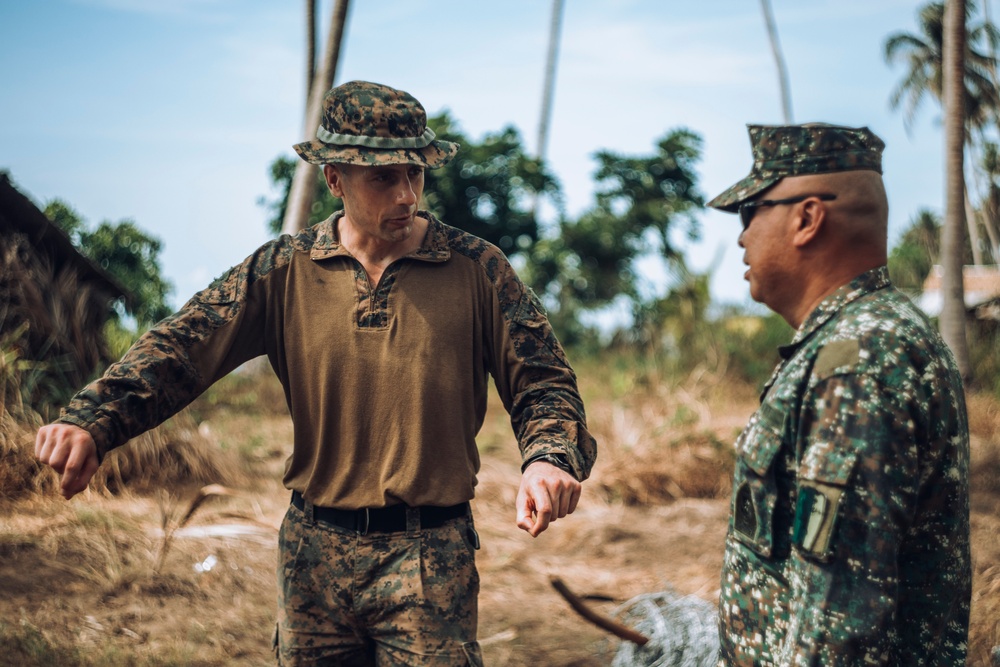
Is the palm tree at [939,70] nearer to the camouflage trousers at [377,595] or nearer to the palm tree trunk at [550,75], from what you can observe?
the palm tree trunk at [550,75]

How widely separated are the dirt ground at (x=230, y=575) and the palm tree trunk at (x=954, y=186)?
134 inches

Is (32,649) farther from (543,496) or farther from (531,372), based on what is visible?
(543,496)

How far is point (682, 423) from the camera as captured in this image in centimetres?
948

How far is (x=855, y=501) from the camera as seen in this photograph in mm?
1886

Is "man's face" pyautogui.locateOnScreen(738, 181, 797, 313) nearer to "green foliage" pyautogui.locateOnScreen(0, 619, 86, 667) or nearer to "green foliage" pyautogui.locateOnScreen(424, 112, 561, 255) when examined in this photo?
"green foliage" pyautogui.locateOnScreen(0, 619, 86, 667)

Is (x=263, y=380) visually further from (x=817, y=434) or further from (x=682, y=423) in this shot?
(x=817, y=434)

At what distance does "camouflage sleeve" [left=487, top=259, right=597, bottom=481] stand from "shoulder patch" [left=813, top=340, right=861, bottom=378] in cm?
102

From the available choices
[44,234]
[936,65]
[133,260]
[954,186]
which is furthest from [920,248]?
[44,234]

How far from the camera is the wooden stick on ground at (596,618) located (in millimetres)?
4617

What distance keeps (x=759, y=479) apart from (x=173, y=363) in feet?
5.85

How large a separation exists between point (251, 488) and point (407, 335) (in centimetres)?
555

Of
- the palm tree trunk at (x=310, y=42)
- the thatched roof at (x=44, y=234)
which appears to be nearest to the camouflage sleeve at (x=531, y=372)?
the thatched roof at (x=44, y=234)

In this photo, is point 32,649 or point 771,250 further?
point 32,649

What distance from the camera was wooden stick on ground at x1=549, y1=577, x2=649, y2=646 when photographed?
4.62 m
